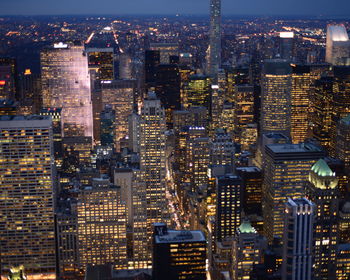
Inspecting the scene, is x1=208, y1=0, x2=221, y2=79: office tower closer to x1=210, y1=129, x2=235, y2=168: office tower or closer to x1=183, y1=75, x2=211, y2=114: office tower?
x1=183, y1=75, x2=211, y2=114: office tower

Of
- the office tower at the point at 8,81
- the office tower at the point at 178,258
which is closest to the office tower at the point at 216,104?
the office tower at the point at 8,81

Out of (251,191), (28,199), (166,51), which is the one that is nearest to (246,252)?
(251,191)

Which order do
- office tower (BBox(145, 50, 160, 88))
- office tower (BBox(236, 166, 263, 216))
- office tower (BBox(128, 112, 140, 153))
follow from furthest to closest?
office tower (BBox(145, 50, 160, 88)) < office tower (BBox(128, 112, 140, 153)) < office tower (BBox(236, 166, 263, 216))

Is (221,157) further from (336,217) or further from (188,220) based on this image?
(336,217)

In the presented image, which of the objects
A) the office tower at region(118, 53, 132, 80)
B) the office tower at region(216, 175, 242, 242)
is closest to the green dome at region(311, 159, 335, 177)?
the office tower at region(216, 175, 242, 242)

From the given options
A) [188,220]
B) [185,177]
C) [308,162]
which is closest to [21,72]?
[185,177]
